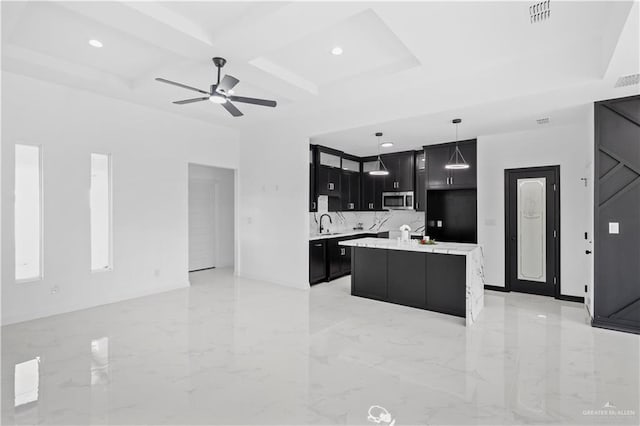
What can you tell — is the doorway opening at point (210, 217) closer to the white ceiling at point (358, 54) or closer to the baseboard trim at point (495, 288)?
the white ceiling at point (358, 54)

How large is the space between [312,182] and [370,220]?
8.37 ft

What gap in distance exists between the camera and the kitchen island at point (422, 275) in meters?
4.25

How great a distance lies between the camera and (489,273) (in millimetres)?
5805

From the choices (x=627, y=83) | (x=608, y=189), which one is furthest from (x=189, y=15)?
(x=608, y=189)

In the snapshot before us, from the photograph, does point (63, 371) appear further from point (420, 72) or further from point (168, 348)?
point (420, 72)

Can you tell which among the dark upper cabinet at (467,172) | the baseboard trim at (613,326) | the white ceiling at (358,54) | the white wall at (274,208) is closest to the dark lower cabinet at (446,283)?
the baseboard trim at (613,326)

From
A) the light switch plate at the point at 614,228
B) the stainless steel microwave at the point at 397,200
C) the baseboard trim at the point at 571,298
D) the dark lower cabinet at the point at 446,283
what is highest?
the stainless steel microwave at the point at 397,200

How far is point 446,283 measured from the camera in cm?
441

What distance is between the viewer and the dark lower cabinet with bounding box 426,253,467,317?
4.27 meters

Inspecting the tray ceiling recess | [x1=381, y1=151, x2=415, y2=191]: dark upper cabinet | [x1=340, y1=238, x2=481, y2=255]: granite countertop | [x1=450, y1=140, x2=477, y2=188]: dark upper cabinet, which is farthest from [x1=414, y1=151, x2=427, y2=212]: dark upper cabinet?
the tray ceiling recess

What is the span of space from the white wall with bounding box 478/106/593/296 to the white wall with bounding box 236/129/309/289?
3134 millimetres

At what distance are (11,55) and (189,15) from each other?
2288 millimetres

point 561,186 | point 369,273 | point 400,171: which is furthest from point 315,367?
point 400,171

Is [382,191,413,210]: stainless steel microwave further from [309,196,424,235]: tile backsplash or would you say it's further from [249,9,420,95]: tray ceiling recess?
[249,9,420,95]: tray ceiling recess
